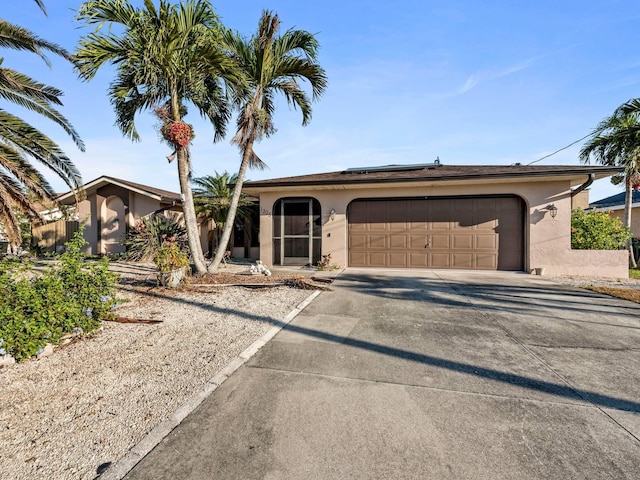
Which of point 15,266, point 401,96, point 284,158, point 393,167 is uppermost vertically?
point 401,96

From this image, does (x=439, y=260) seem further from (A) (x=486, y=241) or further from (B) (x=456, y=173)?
(B) (x=456, y=173)

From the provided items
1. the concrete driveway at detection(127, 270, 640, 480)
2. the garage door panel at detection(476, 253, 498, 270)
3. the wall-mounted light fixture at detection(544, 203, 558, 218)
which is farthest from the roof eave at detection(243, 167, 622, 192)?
the concrete driveway at detection(127, 270, 640, 480)

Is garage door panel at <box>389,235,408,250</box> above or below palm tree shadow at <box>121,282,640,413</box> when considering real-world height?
above

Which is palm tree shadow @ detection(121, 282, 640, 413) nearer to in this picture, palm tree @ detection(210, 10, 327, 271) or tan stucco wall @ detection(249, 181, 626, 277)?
palm tree @ detection(210, 10, 327, 271)

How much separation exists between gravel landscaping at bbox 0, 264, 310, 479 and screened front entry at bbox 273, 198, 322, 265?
6552 millimetres

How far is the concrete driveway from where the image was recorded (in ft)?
6.24

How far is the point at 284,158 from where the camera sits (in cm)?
1489

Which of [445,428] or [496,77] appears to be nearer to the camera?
[445,428]

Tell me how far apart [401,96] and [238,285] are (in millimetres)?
8958

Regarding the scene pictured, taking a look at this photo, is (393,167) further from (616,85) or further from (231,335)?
(231,335)

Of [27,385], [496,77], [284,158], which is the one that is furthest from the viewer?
[284,158]

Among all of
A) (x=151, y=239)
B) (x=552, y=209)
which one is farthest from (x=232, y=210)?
(x=552, y=209)

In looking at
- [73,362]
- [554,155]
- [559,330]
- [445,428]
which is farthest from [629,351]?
[554,155]

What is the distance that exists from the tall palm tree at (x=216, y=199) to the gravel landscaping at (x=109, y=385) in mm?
8955
